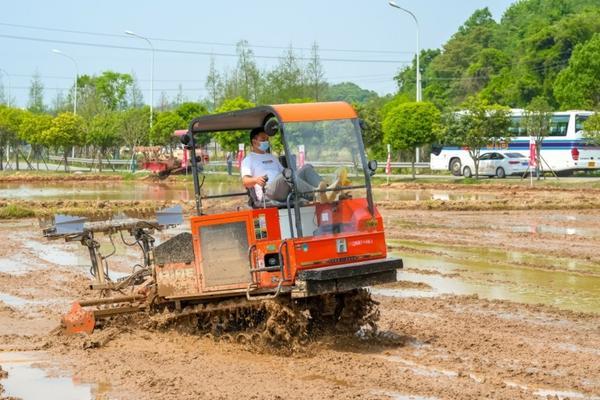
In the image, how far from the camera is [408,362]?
31.8 ft

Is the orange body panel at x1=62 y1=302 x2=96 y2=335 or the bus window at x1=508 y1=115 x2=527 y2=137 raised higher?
the bus window at x1=508 y1=115 x2=527 y2=137

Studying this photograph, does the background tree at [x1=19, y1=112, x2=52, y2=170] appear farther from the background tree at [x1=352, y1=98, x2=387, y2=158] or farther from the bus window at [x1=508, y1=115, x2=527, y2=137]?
the bus window at [x1=508, y1=115, x2=527, y2=137]

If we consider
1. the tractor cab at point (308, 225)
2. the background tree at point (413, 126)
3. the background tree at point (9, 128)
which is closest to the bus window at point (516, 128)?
the background tree at point (413, 126)

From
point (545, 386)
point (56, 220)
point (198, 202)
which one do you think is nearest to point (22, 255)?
point (56, 220)

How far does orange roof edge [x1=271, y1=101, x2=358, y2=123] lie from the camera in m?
10.2

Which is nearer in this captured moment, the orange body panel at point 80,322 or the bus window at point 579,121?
the orange body panel at point 80,322

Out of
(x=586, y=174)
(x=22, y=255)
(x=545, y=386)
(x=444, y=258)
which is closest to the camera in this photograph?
(x=545, y=386)

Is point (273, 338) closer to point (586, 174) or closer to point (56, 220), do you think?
point (56, 220)

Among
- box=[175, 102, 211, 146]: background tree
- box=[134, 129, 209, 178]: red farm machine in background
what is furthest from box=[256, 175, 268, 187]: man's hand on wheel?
box=[175, 102, 211, 146]: background tree

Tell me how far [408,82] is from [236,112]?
77369 millimetres

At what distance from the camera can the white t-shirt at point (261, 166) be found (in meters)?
10.6

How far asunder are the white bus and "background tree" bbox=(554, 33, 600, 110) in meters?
8.22

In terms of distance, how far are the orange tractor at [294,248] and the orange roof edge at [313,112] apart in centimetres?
1

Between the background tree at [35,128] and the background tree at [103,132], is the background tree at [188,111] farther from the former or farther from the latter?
the background tree at [35,128]
